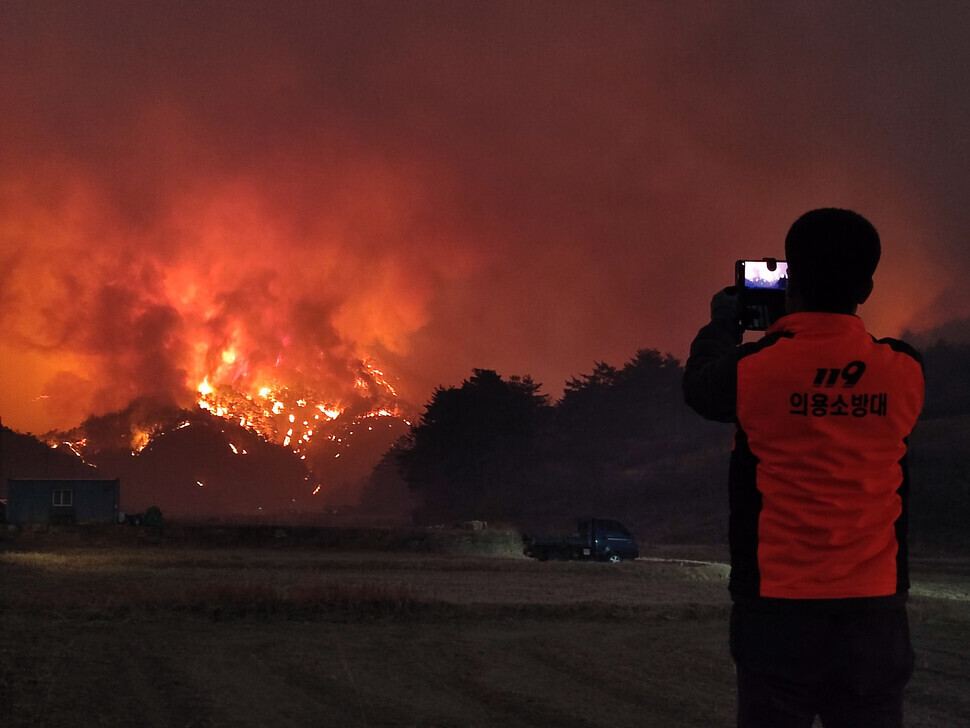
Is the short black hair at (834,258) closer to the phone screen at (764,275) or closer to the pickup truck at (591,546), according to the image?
the phone screen at (764,275)

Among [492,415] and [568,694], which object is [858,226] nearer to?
[568,694]

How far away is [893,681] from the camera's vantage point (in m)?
3.22

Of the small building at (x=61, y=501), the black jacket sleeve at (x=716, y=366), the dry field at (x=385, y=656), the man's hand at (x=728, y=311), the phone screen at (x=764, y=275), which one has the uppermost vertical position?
the phone screen at (x=764, y=275)

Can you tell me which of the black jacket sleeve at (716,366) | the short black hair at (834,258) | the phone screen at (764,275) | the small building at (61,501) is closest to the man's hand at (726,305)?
the black jacket sleeve at (716,366)

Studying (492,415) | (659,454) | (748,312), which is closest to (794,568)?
(748,312)

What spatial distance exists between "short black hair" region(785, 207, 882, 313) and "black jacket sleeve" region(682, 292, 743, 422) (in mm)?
294

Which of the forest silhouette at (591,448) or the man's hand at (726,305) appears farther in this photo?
the forest silhouette at (591,448)

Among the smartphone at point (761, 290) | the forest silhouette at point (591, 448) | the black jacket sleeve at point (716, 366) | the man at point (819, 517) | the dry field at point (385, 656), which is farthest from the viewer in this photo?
the forest silhouette at point (591, 448)

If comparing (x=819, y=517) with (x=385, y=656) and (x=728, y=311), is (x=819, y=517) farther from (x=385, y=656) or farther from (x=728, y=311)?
(x=385, y=656)

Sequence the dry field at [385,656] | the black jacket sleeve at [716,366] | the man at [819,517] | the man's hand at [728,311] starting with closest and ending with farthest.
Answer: the man at [819,517] < the black jacket sleeve at [716,366] < the man's hand at [728,311] < the dry field at [385,656]

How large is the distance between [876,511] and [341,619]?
51.8 feet

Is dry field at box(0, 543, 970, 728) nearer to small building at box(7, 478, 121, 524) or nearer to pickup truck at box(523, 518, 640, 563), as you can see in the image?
pickup truck at box(523, 518, 640, 563)

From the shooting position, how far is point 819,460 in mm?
3287

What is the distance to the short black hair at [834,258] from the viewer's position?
353cm
